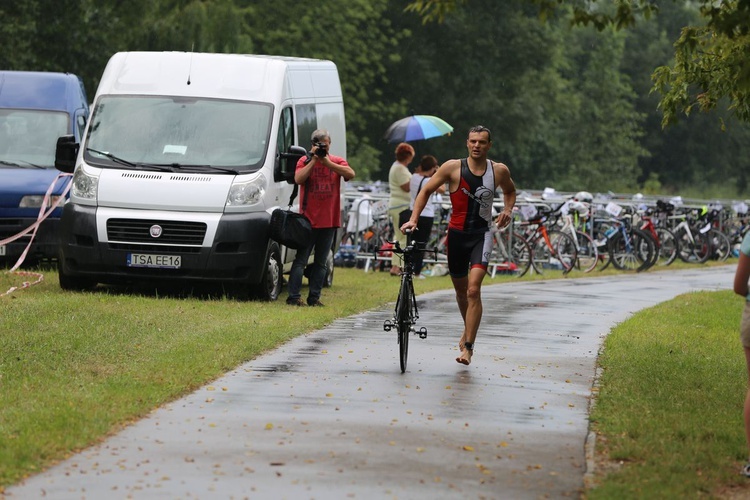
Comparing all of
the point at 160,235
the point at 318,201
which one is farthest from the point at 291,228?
the point at 160,235

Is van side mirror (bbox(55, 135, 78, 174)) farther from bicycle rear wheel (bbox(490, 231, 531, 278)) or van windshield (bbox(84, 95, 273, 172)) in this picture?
bicycle rear wheel (bbox(490, 231, 531, 278))

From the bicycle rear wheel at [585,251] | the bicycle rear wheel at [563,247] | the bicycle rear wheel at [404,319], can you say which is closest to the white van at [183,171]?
the bicycle rear wheel at [404,319]

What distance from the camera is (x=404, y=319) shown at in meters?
11.1

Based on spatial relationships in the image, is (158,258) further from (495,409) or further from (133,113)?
(495,409)

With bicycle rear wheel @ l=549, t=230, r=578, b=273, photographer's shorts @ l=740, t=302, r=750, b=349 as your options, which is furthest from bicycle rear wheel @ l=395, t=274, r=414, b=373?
A: bicycle rear wheel @ l=549, t=230, r=578, b=273

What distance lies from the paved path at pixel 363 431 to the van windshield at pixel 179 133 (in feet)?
12.3

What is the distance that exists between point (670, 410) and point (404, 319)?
2232mm

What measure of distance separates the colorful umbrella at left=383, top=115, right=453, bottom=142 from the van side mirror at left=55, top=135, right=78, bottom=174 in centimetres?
896

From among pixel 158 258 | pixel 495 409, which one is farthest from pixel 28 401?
pixel 158 258

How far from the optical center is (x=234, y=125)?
16984 millimetres

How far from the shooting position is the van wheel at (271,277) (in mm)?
16750

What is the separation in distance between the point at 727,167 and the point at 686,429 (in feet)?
280

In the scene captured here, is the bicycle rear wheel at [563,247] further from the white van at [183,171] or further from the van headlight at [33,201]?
the van headlight at [33,201]

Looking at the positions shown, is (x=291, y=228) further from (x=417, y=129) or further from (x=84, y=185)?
(x=417, y=129)
